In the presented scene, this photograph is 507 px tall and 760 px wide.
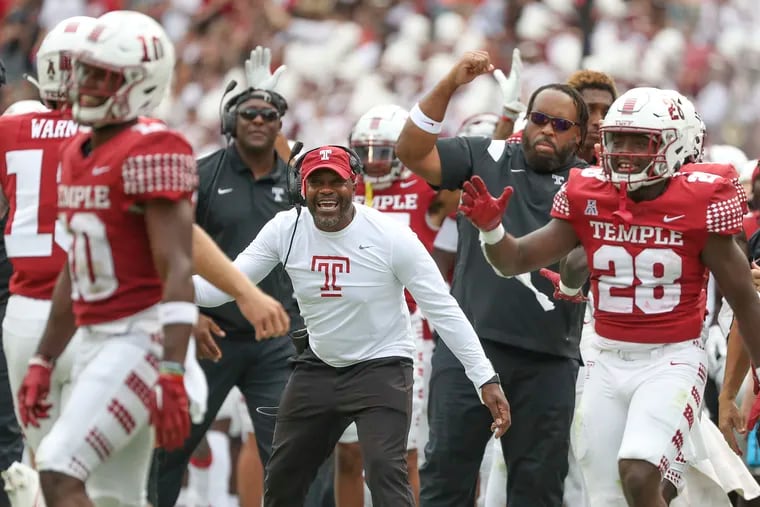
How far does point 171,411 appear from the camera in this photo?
16.1 ft

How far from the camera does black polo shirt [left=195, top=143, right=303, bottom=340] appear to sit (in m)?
8.09

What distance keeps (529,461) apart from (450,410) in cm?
42

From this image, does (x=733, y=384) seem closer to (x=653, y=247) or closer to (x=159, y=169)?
(x=653, y=247)

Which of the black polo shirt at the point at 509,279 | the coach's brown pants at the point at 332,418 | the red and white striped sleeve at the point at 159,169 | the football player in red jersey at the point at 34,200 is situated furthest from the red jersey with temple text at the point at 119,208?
the black polo shirt at the point at 509,279

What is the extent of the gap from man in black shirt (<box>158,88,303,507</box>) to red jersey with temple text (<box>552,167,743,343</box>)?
6.74ft

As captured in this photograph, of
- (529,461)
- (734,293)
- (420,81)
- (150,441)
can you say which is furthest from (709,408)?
(420,81)

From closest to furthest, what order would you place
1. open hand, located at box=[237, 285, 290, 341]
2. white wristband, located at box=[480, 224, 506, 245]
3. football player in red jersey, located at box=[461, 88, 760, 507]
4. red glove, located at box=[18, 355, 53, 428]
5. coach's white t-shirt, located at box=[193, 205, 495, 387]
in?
open hand, located at box=[237, 285, 290, 341], red glove, located at box=[18, 355, 53, 428], football player in red jersey, located at box=[461, 88, 760, 507], white wristband, located at box=[480, 224, 506, 245], coach's white t-shirt, located at box=[193, 205, 495, 387]

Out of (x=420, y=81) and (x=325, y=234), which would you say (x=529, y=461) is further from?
(x=420, y=81)

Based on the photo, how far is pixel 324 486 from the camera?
884 cm

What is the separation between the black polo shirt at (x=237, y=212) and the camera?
8086 mm

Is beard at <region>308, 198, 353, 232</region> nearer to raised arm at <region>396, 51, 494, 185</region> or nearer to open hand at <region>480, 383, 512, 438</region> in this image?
raised arm at <region>396, 51, 494, 185</region>

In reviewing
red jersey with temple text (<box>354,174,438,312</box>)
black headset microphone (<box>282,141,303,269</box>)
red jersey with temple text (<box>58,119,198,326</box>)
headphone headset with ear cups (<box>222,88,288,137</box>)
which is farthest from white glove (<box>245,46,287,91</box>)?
red jersey with temple text (<box>58,119,198,326</box>)

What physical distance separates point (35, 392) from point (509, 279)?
107 inches

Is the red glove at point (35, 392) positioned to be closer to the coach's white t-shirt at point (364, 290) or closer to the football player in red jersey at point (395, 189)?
the coach's white t-shirt at point (364, 290)
